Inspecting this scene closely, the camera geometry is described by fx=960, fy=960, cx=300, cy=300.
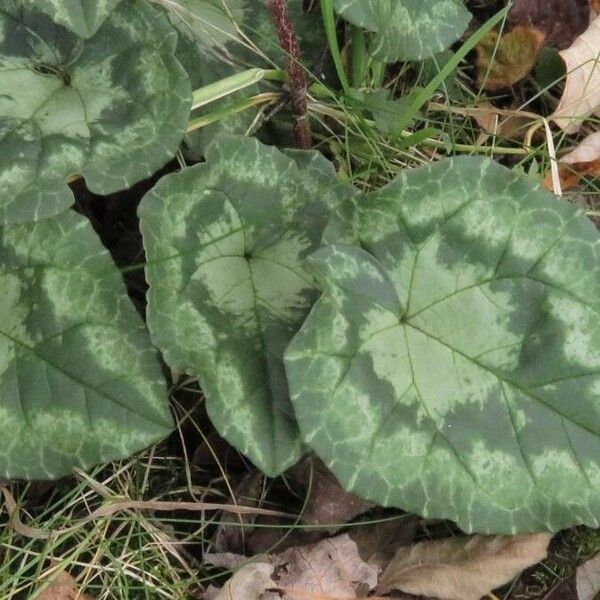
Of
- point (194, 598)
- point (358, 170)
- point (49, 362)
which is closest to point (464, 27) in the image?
point (358, 170)

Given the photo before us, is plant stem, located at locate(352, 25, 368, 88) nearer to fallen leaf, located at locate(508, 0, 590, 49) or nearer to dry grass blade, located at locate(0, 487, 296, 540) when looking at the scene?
fallen leaf, located at locate(508, 0, 590, 49)

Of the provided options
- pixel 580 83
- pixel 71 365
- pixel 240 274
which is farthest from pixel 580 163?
pixel 71 365

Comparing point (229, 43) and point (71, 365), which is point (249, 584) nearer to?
point (71, 365)

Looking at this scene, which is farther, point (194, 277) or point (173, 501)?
point (173, 501)

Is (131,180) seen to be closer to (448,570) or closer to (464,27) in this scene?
(464,27)

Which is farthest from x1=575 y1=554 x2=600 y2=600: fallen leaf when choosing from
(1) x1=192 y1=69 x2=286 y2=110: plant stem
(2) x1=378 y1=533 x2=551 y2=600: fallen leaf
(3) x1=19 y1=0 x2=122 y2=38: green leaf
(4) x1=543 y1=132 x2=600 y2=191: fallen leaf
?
(3) x1=19 y1=0 x2=122 y2=38: green leaf

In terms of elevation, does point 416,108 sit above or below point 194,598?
above
